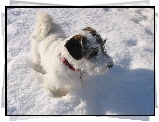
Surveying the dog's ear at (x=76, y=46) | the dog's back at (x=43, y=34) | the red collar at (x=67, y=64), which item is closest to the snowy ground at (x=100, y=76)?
the dog's back at (x=43, y=34)

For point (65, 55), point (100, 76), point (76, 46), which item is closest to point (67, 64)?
point (65, 55)

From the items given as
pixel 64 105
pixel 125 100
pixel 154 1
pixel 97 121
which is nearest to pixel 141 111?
pixel 125 100

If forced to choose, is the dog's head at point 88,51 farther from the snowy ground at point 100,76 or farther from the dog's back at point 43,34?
the dog's back at point 43,34

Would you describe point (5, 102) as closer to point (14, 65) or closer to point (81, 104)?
point (14, 65)

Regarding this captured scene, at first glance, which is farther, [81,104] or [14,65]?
[14,65]

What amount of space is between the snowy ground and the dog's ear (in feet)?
1.72

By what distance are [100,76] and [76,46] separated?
76 centimetres

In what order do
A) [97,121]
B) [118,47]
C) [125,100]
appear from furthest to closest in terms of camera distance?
[118,47] < [125,100] < [97,121]

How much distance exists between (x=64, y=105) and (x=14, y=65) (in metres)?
0.72

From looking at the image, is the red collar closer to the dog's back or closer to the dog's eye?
the dog's eye

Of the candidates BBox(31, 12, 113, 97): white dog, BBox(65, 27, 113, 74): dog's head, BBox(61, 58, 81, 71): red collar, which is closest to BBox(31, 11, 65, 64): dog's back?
BBox(31, 12, 113, 97): white dog

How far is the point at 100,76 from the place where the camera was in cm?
372

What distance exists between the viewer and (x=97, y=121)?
3254mm

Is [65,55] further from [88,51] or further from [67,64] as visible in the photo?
[88,51]
